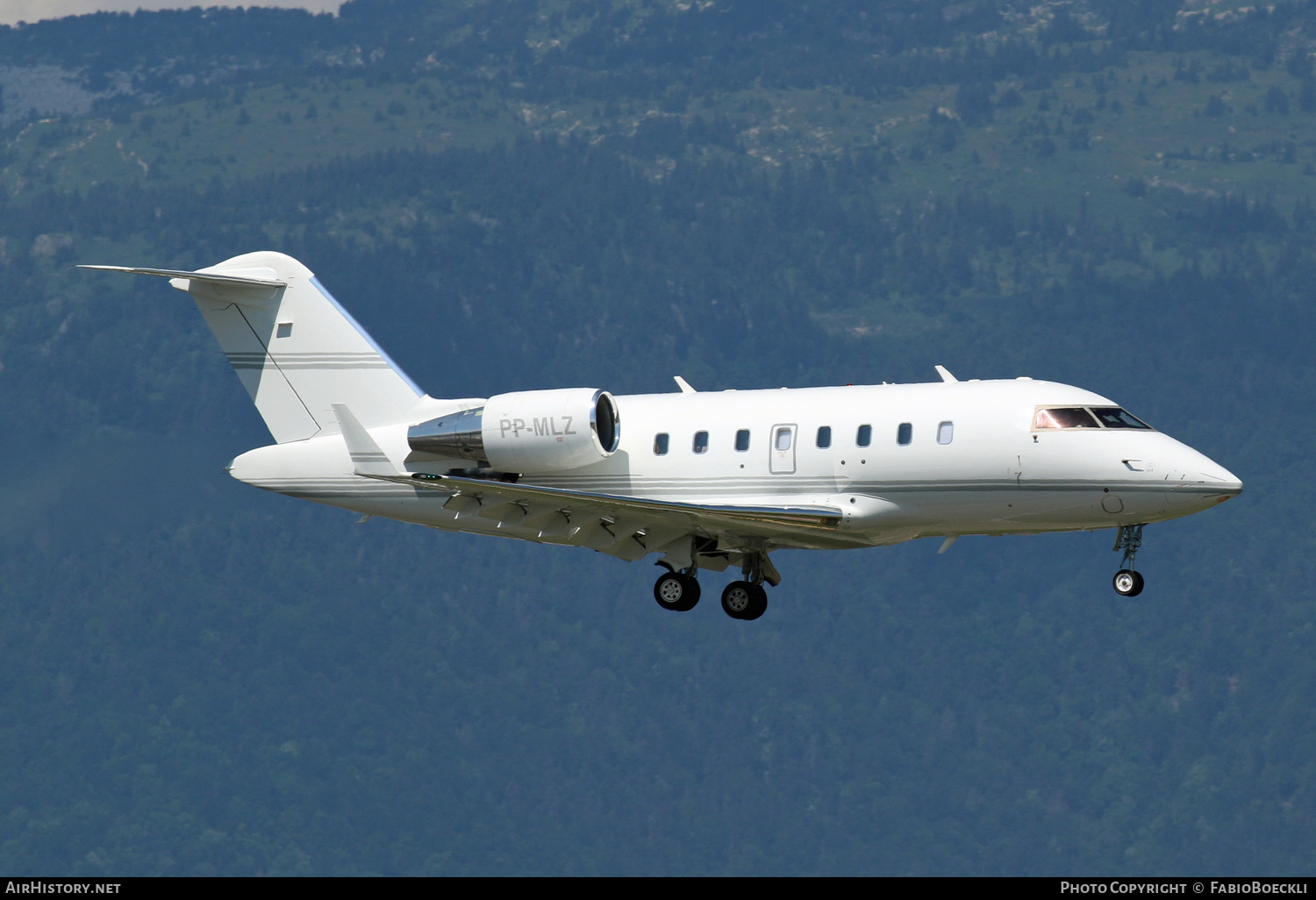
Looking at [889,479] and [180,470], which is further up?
[889,479]

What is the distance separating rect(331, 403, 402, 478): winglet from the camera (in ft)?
106

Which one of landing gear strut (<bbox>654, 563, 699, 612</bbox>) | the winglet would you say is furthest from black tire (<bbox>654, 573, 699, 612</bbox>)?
the winglet

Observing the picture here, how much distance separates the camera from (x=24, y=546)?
630 ft

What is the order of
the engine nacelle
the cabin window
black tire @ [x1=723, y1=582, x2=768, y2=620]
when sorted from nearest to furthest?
the cabin window < the engine nacelle < black tire @ [x1=723, y1=582, x2=768, y2=620]

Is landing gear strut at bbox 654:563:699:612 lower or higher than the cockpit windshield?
lower

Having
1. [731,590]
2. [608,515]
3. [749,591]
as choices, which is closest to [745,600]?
[749,591]

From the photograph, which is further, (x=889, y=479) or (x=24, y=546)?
(x=24, y=546)

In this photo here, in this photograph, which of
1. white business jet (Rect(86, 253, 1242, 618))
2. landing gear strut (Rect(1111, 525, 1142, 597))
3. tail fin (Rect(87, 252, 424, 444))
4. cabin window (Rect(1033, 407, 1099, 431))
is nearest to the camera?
landing gear strut (Rect(1111, 525, 1142, 597))

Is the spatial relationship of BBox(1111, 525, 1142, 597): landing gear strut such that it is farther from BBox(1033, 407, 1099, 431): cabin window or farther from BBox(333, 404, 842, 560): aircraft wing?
BBox(333, 404, 842, 560): aircraft wing

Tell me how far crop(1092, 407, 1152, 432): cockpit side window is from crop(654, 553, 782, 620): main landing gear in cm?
624

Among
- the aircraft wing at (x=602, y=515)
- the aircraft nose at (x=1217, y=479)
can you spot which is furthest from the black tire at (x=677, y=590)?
the aircraft nose at (x=1217, y=479)
